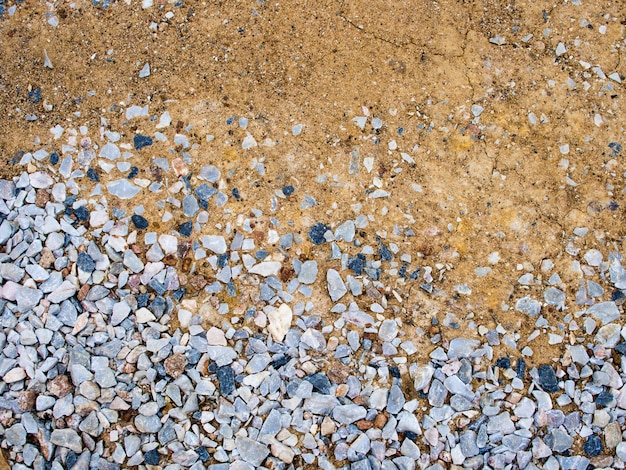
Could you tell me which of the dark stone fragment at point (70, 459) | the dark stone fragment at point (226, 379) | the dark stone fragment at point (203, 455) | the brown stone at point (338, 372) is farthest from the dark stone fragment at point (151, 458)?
the brown stone at point (338, 372)

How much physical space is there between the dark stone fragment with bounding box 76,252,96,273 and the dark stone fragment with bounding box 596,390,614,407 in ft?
9.55

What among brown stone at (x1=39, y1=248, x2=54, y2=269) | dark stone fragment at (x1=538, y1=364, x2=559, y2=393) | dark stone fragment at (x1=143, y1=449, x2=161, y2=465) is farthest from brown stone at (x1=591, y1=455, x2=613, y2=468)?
brown stone at (x1=39, y1=248, x2=54, y2=269)

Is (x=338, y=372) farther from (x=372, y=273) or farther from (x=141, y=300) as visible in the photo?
(x=141, y=300)

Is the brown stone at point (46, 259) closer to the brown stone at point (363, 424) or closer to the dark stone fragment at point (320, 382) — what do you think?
the dark stone fragment at point (320, 382)

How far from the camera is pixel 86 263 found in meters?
3.23

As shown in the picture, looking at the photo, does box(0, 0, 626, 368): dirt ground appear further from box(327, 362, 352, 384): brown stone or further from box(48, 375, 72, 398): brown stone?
box(48, 375, 72, 398): brown stone

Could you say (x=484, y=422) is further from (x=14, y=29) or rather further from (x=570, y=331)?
(x=14, y=29)

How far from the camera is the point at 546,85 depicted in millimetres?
3416

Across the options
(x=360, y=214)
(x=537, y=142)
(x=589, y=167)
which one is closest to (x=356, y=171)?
(x=360, y=214)

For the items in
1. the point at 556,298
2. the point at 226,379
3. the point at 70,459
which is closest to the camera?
the point at 70,459

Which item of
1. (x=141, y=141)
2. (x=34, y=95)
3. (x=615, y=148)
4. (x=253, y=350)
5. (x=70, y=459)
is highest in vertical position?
(x=615, y=148)

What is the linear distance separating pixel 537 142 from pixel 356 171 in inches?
42.9

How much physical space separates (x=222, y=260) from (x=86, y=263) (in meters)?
0.77

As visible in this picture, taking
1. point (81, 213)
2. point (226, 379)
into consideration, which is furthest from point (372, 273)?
point (81, 213)
